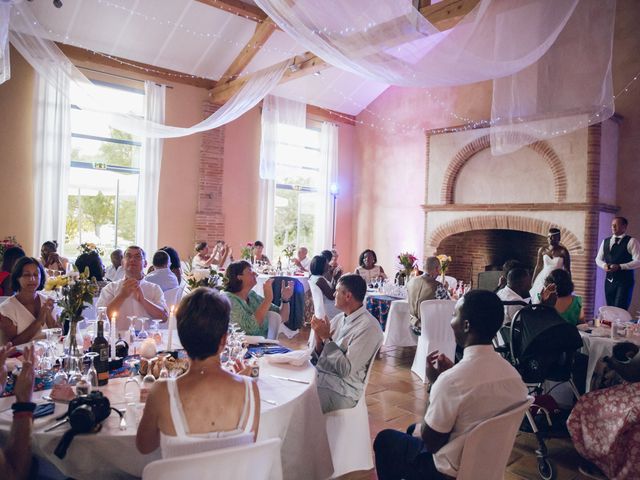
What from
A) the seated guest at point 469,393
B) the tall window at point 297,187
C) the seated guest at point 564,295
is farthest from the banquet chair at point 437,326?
the tall window at point 297,187

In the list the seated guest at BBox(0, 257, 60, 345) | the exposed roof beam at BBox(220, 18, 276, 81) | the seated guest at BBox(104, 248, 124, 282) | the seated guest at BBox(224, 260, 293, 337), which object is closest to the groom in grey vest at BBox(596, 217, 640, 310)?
the seated guest at BBox(224, 260, 293, 337)

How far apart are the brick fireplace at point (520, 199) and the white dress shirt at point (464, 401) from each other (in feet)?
21.9

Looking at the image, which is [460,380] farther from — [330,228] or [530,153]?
[330,228]

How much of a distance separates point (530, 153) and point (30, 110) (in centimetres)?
841

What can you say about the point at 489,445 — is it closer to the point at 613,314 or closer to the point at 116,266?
the point at 613,314

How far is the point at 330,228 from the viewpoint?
11.7 metres

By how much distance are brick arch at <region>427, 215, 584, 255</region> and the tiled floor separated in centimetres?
356

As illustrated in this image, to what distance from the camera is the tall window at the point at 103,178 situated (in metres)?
8.36

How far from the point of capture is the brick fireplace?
24.9ft

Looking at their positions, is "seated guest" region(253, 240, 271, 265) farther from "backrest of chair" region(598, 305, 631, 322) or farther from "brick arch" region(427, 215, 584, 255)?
"backrest of chair" region(598, 305, 631, 322)

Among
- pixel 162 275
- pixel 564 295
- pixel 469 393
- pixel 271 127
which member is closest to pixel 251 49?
pixel 271 127

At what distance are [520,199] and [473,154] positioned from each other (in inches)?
51.8

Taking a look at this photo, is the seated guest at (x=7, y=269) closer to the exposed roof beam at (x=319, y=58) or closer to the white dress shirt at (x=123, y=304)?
the white dress shirt at (x=123, y=304)

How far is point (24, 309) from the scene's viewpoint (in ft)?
9.51
